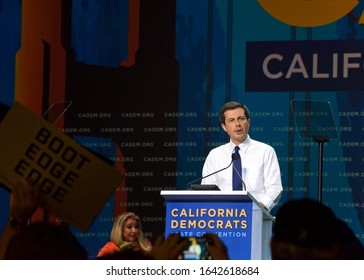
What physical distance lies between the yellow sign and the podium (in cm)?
257

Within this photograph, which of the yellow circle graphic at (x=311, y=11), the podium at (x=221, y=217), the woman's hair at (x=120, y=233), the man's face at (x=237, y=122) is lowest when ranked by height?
the woman's hair at (x=120, y=233)

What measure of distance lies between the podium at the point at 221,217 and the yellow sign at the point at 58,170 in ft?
8.43

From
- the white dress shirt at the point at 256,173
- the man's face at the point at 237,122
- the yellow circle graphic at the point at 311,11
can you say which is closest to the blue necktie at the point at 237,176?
the white dress shirt at the point at 256,173

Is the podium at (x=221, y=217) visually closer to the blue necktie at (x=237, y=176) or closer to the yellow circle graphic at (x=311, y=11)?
the blue necktie at (x=237, y=176)

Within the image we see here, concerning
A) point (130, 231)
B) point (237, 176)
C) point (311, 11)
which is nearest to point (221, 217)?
point (237, 176)

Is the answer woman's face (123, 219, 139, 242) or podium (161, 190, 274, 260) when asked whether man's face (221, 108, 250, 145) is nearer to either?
woman's face (123, 219, 139, 242)

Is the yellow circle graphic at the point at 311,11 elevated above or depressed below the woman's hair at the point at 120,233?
above

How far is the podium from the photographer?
5512 millimetres

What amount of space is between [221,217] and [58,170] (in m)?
2.67

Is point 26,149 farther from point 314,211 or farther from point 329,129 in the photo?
point 329,129

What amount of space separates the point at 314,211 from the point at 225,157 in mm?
4255

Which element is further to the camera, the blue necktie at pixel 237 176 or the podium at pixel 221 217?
the blue necktie at pixel 237 176

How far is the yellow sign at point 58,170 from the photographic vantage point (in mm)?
2938
